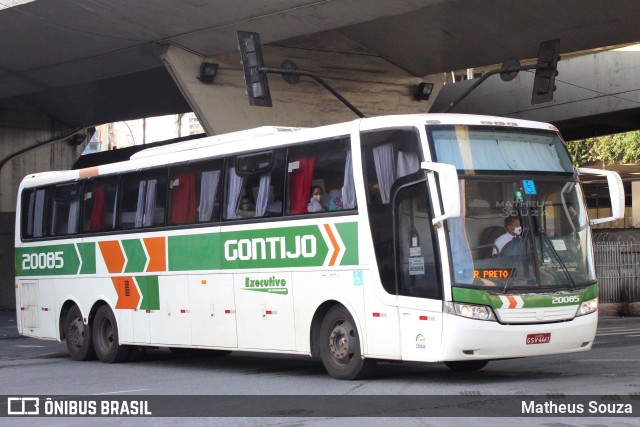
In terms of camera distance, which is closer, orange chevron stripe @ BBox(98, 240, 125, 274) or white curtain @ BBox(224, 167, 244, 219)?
white curtain @ BBox(224, 167, 244, 219)

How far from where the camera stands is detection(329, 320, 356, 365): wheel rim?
1305 cm

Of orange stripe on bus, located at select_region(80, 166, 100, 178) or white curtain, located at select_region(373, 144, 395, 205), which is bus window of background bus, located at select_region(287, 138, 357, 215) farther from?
orange stripe on bus, located at select_region(80, 166, 100, 178)

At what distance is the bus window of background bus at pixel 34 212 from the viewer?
19.9 m

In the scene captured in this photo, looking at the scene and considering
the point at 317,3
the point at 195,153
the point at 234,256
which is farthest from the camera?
the point at 317,3

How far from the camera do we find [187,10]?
2394cm

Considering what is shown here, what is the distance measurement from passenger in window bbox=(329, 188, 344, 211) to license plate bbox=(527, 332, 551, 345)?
9.62ft

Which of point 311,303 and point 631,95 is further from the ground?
point 631,95

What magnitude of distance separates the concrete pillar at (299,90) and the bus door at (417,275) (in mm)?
15038

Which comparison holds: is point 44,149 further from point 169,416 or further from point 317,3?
point 169,416

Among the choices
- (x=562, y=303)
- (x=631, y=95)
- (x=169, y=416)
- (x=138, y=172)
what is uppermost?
(x=631, y=95)

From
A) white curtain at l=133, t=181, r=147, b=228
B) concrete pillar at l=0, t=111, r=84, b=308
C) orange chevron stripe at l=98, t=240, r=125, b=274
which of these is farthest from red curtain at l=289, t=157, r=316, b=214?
concrete pillar at l=0, t=111, r=84, b=308

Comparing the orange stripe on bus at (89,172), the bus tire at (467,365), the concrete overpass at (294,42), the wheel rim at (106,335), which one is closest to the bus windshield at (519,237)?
the bus tire at (467,365)

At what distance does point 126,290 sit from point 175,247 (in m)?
1.85

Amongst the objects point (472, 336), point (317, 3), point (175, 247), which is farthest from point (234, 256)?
point (317, 3)
